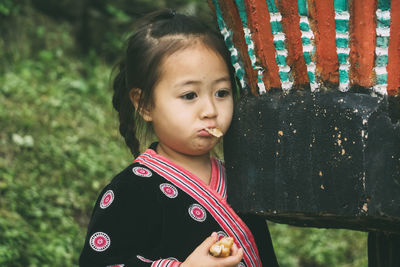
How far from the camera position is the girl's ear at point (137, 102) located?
1.71 m

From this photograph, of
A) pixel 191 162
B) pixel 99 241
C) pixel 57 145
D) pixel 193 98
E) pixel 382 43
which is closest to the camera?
pixel 382 43

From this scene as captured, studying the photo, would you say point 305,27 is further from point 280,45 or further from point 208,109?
point 208,109

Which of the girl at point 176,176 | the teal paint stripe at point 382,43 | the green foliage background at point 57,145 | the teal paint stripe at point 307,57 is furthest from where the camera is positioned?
the green foliage background at point 57,145

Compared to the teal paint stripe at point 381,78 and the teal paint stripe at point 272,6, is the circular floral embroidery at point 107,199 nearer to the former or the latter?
the teal paint stripe at point 272,6

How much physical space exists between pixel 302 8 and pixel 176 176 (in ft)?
2.08

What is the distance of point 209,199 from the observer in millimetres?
1576

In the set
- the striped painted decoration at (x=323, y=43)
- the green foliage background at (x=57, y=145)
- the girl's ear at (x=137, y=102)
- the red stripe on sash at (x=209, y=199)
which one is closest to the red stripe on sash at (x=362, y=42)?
the striped painted decoration at (x=323, y=43)

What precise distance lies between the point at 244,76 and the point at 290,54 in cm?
19

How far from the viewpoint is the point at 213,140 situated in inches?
62.6

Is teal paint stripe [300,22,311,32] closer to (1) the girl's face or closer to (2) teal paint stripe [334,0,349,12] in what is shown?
(2) teal paint stripe [334,0,349,12]

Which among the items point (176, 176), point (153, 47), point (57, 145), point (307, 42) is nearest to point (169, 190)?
point (176, 176)

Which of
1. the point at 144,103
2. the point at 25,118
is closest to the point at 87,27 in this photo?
the point at 25,118

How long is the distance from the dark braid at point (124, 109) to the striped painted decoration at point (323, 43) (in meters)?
0.67

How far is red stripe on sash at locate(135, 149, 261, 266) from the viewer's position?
1563 mm
